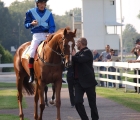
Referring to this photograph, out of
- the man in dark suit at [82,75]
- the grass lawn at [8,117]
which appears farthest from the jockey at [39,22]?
the man in dark suit at [82,75]

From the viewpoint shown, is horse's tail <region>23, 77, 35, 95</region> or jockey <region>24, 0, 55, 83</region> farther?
horse's tail <region>23, 77, 35, 95</region>

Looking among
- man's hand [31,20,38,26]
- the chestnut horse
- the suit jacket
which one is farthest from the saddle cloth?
the suit jacket

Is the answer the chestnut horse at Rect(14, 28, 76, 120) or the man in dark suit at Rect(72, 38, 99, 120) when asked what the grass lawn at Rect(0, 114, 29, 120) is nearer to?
the chestnut horse at Rect(14, 28, 76, 120)

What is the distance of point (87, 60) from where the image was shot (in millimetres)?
11617

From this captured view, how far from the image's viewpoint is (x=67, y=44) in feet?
38.3

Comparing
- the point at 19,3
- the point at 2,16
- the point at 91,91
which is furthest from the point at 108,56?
the point at 19,3

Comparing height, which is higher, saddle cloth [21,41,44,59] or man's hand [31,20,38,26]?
man's hand [31,20,38,26]

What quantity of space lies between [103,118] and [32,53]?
2.38 metres

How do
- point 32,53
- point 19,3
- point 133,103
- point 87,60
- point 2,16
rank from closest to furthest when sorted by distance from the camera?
point 87,60 < point 32,53 < point 133,103 < point 2,16 < point 19,3

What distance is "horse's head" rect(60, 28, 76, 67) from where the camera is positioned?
11.4 m

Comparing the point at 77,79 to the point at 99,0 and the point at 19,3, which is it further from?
the point at 19,3

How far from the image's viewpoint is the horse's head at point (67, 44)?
1138 centimetres

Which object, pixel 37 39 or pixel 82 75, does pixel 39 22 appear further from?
pixel 82 75

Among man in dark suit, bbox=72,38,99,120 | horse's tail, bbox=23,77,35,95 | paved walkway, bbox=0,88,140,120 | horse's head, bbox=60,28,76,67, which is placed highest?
horse's head, bbox=60,28,76,67
